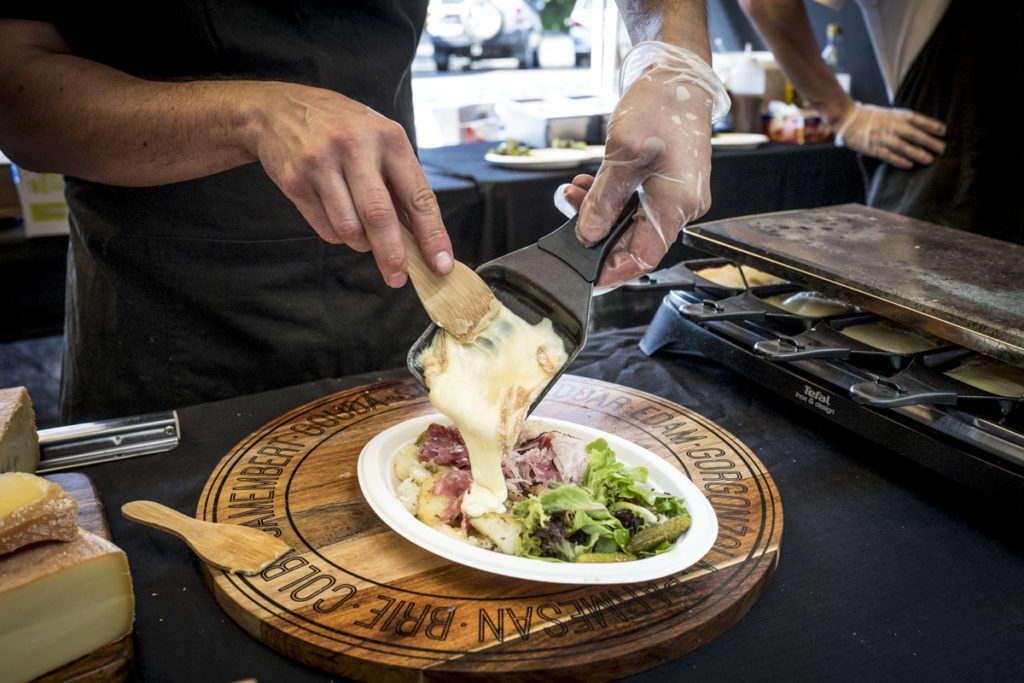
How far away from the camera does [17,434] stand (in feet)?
4.09

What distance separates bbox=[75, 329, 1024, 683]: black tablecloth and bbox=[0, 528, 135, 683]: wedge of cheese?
79 millimetres

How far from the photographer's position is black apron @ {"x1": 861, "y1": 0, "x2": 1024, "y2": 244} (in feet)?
8.38

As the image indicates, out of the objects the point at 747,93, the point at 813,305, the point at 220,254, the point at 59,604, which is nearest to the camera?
the point at 59,604

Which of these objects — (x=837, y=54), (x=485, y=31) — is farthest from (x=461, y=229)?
(x=837, y=54)

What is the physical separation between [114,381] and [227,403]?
0.52 meters

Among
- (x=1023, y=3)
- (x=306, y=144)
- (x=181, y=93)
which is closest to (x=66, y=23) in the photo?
(x=181, y=93)

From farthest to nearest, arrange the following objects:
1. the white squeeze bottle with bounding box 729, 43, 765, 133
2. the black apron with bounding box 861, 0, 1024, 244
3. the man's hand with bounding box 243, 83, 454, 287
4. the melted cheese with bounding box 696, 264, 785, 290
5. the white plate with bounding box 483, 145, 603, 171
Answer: the white squeeze bottle with bounding box 729, 43, 765, 133, the white plate with bounding box 483, 145, 603, 171, the black apron with bounding box 861, 0, 1024, 244, the melted cheese with bounding box 696, 264, 785, 290, the man's hand with bounding box 243, 83, 454, 287

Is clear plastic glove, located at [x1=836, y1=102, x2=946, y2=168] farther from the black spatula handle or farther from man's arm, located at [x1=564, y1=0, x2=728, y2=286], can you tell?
the black spatula handle

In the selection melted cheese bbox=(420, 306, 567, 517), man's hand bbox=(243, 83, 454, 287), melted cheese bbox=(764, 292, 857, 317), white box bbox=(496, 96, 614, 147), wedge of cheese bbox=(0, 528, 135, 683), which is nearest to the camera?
wedge of cheese bbox=(0, 528, 135, 683)

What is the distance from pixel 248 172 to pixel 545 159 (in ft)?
5.11

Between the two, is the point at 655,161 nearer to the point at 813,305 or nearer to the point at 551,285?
the point at 551,285

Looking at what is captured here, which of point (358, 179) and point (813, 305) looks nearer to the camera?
point (358, 179)

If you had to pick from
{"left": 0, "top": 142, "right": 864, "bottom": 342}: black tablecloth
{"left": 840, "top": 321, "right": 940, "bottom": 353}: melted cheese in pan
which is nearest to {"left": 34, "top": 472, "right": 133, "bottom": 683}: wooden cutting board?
{"left": 840, "top": 321, "right": 940, "bottom": 353}: melted cheese in pan

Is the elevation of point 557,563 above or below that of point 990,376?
below
